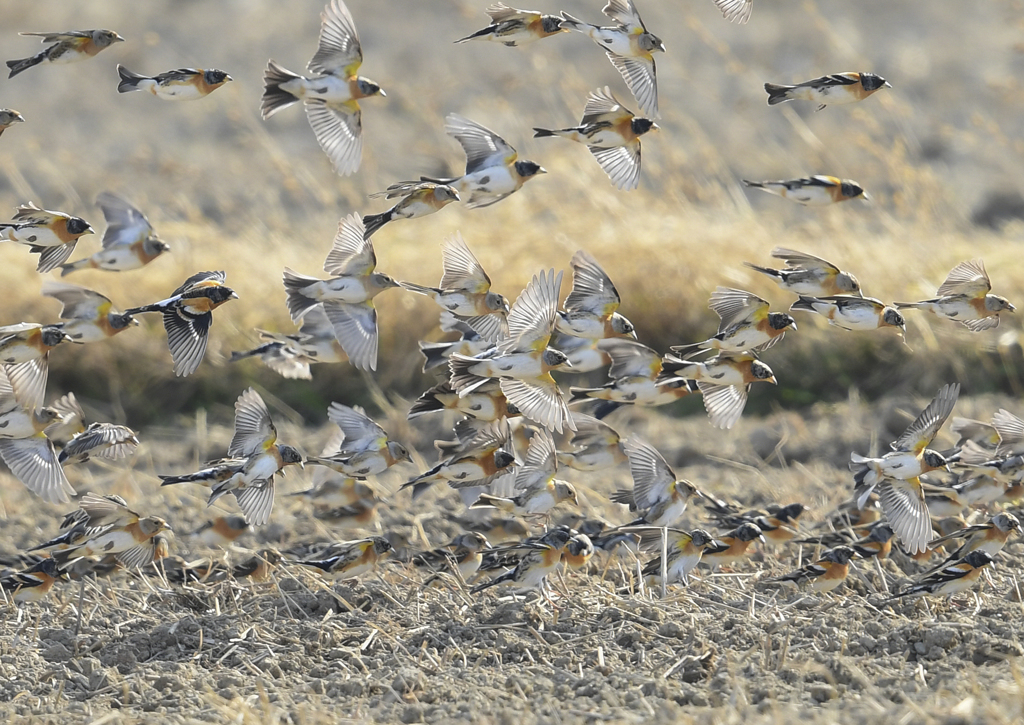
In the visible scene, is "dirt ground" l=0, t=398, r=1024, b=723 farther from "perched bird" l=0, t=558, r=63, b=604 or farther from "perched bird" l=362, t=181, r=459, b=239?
"perched bird" l=362, t=181, r=459, b=239

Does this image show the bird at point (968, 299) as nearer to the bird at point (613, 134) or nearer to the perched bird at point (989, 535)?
the perched bird at point (989, 535)

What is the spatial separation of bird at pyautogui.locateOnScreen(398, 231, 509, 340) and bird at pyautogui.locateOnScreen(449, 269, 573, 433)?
0.24 metres

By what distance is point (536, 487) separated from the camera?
358cm

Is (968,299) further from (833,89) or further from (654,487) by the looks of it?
(654,487)

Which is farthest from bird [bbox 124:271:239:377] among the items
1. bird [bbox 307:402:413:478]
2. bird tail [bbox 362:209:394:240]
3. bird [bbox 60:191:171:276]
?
bird [bbox 307:402:413:478]

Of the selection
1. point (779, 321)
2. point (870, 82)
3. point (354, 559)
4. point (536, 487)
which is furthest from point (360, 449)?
point (870, 82)

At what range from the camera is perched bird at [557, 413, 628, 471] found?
3842 millimetres

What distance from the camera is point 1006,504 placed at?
4.40 meters

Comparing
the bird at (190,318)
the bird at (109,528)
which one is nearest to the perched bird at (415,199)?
the bird at (190,318)

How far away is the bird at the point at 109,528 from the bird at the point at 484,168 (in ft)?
4.17

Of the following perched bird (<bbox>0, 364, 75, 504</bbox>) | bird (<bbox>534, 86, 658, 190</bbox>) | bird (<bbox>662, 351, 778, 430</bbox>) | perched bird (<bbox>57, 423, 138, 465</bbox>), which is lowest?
perched bird (<bbox>57, 423, 138, 465</bbox>)

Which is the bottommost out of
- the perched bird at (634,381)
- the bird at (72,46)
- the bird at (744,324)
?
the perched bird at (634,381)

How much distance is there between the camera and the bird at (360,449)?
141 inches

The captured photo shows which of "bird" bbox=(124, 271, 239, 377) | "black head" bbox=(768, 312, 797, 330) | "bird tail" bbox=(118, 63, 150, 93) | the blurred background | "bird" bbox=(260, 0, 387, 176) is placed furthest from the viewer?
the blurred background
